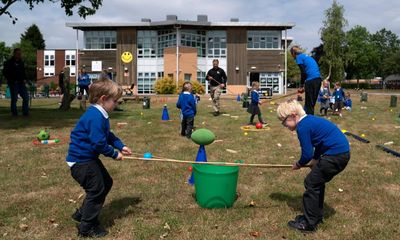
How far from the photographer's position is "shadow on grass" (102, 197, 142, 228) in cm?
455

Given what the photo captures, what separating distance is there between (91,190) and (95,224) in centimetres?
42

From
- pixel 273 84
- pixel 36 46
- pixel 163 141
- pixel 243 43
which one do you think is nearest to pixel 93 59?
pixel 243 43

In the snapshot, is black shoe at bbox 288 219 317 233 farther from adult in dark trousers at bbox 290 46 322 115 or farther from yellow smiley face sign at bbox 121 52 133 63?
yellow smiley face sign at bbox 121 52 133 63

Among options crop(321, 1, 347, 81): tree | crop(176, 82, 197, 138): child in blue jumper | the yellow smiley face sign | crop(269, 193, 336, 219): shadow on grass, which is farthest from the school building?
crop(269, 193, 336, 219): shadow on grass

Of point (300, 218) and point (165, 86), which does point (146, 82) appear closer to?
point (165, 86)

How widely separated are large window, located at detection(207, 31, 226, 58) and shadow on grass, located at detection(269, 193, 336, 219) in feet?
127

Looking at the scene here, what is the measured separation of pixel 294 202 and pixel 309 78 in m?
5.79

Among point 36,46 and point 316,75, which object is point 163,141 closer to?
point 316,75

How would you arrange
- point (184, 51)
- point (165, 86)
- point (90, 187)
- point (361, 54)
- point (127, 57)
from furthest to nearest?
point (361, 54)
point (127, 57)
point (184, 51)
point (165, 86)
point (90, 187)

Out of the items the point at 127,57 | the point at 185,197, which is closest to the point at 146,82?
the point at 127,57

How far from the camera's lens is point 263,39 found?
4275 centimetres

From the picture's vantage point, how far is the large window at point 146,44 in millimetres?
43281

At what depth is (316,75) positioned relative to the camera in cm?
1019

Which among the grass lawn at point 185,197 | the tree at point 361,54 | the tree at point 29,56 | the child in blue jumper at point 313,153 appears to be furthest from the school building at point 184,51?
the tree at point 361,54
